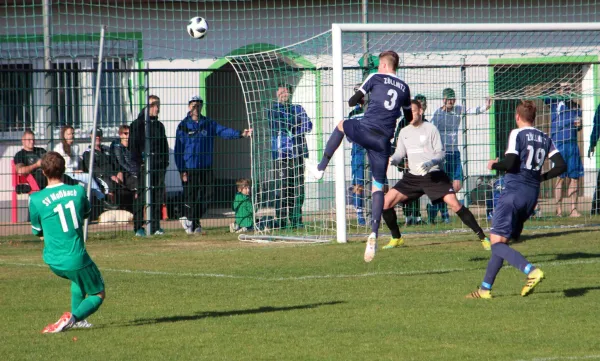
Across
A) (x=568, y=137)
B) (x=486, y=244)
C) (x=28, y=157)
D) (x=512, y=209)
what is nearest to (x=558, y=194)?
(x=568, y=137)

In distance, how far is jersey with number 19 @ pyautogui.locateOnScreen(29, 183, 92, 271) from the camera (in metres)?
8.39

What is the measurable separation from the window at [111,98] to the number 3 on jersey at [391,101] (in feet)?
23.5

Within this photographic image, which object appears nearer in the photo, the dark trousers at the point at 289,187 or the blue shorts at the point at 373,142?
the blue shorts at the point at 373,142

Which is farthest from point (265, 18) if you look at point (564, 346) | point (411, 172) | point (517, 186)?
point (564, 346)

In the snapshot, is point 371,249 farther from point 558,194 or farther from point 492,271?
point 558,194

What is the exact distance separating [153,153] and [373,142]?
6.90m

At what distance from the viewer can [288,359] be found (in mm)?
7285

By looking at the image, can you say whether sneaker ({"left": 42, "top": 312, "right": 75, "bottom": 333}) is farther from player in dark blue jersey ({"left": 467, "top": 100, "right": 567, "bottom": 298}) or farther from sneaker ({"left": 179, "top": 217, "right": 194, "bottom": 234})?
sneaker ({"left": 179, "top": 217, "right": 194, "bottom": 234})

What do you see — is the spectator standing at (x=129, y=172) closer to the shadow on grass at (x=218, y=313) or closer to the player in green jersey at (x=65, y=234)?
the shadow on grass at (x=218, y=313)

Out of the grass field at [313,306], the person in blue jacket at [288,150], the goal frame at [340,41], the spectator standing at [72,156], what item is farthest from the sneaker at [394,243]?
the spectator standing at [72,156]

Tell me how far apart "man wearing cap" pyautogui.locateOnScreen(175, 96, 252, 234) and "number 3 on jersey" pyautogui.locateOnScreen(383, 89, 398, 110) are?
624cm

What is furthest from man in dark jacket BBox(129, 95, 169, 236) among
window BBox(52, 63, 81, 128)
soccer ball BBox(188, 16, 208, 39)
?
soccer ball BBox(188, 16, 208, 39)

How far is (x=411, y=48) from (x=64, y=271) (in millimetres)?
11821

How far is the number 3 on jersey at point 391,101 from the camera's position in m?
11.3
